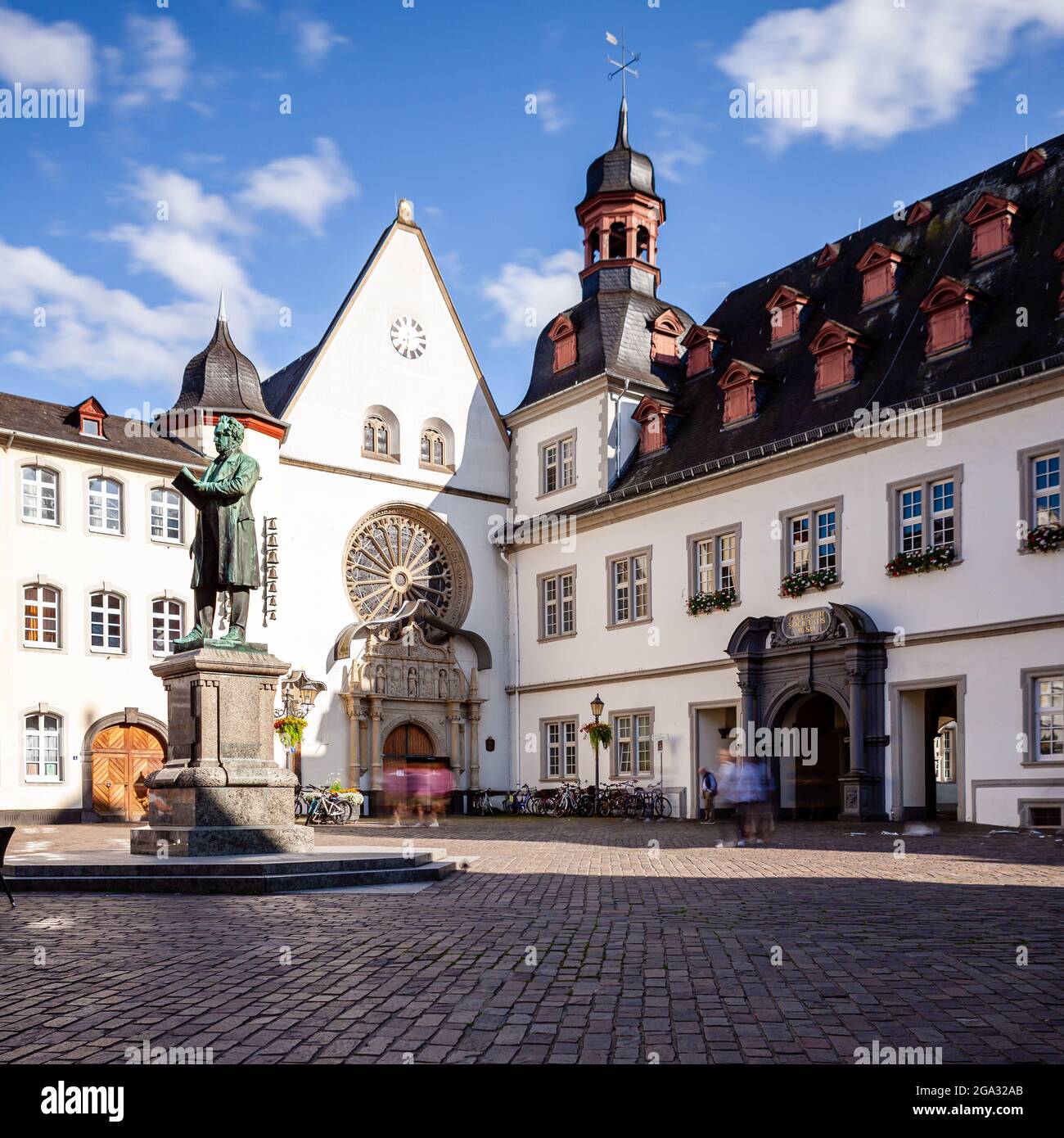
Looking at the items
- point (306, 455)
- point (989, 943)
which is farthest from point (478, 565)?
point (989, 943)


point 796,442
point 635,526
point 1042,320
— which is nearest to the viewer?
point 1042,320

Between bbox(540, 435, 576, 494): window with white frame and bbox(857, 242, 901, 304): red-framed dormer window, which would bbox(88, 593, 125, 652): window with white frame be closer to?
bbox(540, 435, 576, 494): window with white frame

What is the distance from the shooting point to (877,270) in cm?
2894

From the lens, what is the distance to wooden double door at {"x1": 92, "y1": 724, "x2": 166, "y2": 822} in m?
30.2

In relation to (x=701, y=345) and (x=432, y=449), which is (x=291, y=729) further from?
(x=701, y=345)

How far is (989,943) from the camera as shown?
8.69 meters

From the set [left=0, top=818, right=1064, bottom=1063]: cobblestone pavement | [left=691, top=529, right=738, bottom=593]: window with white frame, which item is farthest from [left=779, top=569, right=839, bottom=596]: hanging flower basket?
[left=0, top=818, right=1064, bottom=1063]: cobblestone pavement

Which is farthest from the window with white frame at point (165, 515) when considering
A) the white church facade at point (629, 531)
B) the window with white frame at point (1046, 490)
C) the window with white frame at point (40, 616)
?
the window with white frame at point (1046, 490)

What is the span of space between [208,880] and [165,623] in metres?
20.4

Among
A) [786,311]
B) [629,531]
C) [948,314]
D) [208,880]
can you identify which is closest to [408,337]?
[629,531]

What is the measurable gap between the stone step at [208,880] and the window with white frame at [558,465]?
22760 mm
